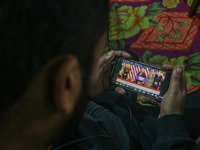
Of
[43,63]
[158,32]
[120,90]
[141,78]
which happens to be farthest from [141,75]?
[43,63]

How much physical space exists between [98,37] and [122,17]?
115cm

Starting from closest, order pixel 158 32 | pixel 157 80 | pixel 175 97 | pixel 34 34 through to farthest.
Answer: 1. pixel 34 34
2. pixel 175 97
3. pixel 157 80
4. pixel 158 32

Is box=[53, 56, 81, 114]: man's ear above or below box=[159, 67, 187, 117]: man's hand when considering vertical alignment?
above

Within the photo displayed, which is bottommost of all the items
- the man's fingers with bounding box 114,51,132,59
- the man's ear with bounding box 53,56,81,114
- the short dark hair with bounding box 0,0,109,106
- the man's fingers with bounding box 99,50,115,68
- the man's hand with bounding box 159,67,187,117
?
the man's hand with bounding box 159,67,187,117

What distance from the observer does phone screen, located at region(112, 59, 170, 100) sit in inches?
34.0

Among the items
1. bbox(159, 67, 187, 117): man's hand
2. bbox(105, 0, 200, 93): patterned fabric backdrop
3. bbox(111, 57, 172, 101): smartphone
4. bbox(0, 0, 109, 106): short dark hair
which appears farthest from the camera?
bbox(105, 0, 200, 93): patterned fabric backdrop

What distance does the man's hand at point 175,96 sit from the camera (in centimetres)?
72

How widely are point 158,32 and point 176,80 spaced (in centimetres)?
61

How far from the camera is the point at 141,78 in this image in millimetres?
884

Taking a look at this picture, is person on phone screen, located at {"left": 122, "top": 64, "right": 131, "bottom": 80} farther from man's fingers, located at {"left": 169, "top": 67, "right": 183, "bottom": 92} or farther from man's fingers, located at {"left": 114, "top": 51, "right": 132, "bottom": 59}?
man's fingers, located at {"left": 169, "top": 67, "right": 183, "bottom": 92}

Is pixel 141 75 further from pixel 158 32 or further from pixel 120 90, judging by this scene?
pixel 158 32

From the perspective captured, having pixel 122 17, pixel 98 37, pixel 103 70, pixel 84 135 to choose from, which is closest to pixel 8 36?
pixel 98 37

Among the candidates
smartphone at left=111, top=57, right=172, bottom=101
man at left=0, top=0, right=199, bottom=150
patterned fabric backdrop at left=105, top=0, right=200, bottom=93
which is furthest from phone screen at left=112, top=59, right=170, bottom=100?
man at left=0, top=0, right=199, bottom=150

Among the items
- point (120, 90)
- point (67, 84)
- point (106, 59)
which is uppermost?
point (67, 84)
